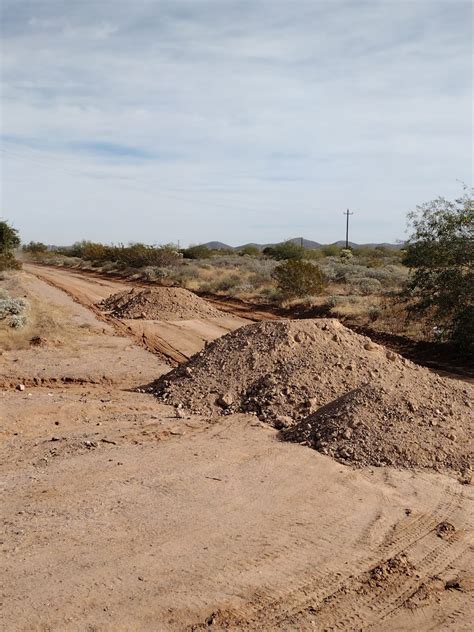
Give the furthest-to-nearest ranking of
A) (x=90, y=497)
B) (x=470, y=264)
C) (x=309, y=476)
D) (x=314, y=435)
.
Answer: (x=470, y=264) → (x=314, y=435) → (x=309, y=476) → (x=90, y=497)

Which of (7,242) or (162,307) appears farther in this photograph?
(7,242)

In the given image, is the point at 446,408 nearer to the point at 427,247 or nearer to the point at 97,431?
the point at 97,431

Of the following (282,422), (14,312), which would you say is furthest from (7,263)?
(282,422)

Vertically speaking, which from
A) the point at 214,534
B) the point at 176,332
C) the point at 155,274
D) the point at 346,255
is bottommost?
the point at 214,534

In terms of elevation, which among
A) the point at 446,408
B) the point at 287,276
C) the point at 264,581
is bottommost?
the point at 264,581

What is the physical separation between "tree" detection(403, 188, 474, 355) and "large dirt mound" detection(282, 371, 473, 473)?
608 centimetres

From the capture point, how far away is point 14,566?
14.8 feet

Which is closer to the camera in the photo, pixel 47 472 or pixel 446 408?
pixel 47 472

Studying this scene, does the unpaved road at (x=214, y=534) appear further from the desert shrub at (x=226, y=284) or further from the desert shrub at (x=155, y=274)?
the desert shrub at (x=155, y=274)

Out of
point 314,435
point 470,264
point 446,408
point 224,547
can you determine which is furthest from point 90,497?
point 470,264

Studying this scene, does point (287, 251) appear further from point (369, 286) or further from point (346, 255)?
point (369, 286)

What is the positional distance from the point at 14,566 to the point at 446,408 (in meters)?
5.27

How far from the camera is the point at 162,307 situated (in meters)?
18.9

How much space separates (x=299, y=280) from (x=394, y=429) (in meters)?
15.6
